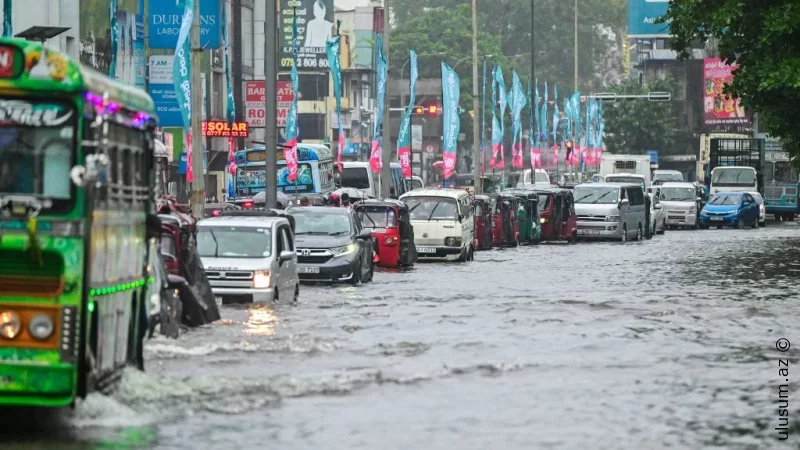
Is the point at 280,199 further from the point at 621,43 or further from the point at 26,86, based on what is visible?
the point at 621,43

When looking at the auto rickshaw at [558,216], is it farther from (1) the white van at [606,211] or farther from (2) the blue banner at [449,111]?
(2) the blue banner at [449,111]

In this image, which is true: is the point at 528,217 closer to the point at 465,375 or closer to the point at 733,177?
the point at 733,177

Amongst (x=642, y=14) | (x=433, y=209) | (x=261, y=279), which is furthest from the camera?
(x=642, y=14)

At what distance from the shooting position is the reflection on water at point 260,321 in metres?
21.4

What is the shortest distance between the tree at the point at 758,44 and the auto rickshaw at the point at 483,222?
9.63 m

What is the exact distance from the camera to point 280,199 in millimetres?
48719

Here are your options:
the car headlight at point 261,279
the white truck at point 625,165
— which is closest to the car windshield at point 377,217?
the car headlight at point 261,279

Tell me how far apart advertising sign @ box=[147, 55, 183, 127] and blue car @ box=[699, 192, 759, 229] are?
1321 inches

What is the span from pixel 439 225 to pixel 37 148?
3131 cm

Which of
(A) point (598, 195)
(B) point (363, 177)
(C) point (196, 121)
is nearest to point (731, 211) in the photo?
(A) point (598, 195)

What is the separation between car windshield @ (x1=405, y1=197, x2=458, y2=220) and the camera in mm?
43406

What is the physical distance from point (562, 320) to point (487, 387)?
331 inches

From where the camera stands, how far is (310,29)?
9288 cm

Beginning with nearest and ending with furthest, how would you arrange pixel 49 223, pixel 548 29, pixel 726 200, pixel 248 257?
pixel 49 223
pixel 248 257
pixel 726 200
pixel 548 29
